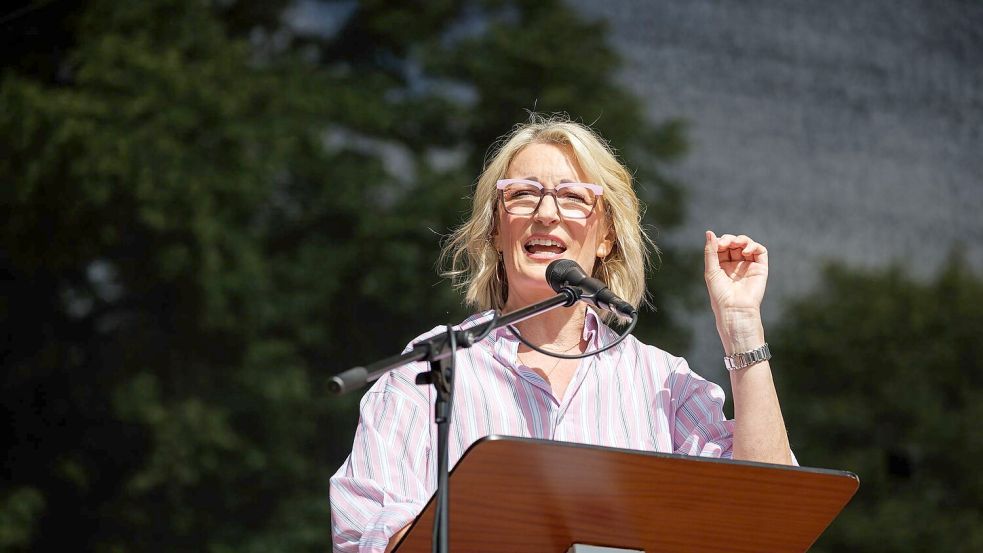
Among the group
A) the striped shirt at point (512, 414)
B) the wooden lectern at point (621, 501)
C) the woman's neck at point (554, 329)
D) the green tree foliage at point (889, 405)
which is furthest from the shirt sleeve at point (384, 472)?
the green tree foliage at point (889, 405)

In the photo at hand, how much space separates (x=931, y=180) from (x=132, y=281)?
3.61 m

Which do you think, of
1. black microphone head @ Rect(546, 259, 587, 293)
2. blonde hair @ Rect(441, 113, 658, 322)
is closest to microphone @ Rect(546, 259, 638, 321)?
black microphone head @ Rect(546, 259, 587, 293)

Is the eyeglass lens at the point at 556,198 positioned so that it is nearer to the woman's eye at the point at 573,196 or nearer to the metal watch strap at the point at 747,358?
the woman's eye at the point at 573,196

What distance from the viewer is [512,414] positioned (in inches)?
84.7

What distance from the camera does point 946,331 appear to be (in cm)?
520

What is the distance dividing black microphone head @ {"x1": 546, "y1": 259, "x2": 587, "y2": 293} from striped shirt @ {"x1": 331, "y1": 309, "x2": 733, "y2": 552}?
9.9 inches

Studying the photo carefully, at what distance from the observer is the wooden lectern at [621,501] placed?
152 centimetres

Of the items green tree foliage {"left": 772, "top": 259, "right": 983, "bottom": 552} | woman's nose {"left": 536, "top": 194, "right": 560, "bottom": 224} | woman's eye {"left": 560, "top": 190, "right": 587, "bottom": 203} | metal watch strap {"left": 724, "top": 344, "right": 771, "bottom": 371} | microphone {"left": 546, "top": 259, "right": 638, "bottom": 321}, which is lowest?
green tree foliage {"left": 772, "top": 259, "right": 983, "bottom": 552}

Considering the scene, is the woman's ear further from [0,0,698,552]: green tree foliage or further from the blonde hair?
[0,0,698,552]: green tree foliage

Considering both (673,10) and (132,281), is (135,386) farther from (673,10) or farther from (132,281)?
(673,10)

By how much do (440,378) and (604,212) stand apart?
0.88 m

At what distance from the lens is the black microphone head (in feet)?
6.45

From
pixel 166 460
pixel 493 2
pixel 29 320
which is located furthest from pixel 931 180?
pixel 29 320

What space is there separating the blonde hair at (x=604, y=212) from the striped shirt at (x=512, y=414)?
0.17 m
